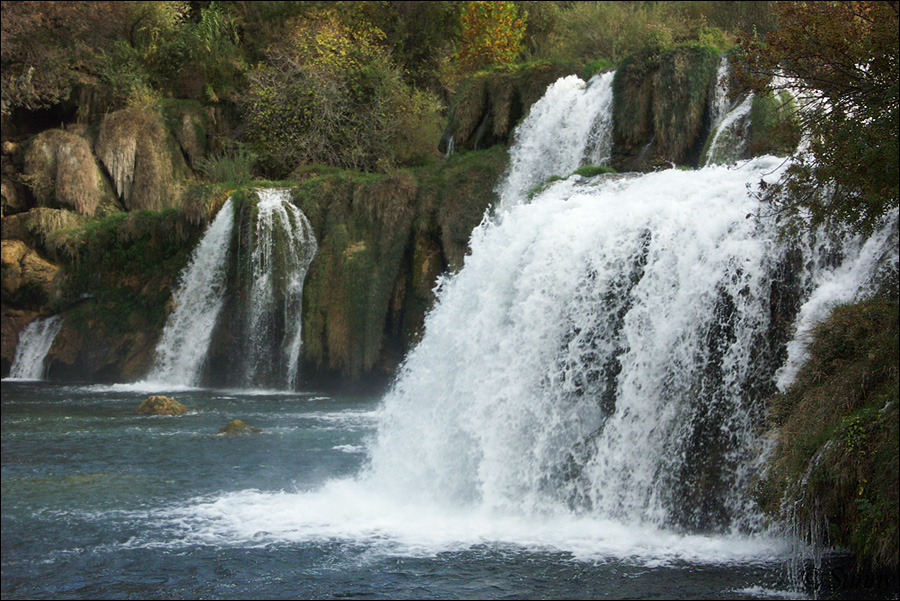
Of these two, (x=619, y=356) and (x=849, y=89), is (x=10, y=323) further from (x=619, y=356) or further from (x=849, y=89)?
(x=849, y=89)

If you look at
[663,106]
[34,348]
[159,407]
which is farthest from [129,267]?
[663,106]

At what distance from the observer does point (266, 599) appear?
6.54 metres

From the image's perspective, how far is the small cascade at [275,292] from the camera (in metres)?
18.9

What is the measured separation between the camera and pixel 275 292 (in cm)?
1908

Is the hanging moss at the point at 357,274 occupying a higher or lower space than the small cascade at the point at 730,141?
lower

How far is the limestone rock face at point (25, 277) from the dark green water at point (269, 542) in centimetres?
922

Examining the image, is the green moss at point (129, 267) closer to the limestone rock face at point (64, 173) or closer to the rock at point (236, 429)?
the limestone rock face at point (64, 173)

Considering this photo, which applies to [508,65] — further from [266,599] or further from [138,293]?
[266,599]

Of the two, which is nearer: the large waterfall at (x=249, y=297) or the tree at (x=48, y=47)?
the large waterfall at (x=249, y=297)

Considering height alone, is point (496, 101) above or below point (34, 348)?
above

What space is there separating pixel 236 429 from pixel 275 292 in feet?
21.3

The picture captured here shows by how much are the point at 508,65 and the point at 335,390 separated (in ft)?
26.6

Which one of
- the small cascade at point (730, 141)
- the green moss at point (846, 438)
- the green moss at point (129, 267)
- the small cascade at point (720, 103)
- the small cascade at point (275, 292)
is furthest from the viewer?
the green moss at point (129, 267)

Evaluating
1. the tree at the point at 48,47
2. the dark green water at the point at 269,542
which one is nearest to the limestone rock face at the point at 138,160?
the tree at the point at 48,47
